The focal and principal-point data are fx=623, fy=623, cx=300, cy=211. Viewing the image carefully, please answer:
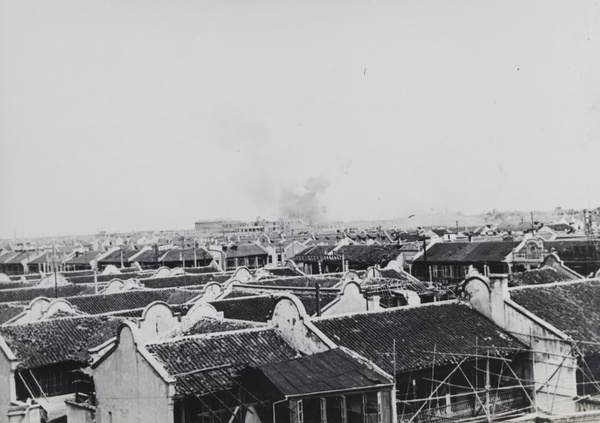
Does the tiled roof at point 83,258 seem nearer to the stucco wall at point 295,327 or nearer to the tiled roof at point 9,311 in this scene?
the tiled roof at point 9,311

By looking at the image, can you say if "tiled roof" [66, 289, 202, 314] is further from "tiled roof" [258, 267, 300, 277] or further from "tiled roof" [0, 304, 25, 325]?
"tiled roof" [258, 267, 300, 277]

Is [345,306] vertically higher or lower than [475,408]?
higher

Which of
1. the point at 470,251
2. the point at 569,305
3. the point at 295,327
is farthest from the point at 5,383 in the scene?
the point at 470,251

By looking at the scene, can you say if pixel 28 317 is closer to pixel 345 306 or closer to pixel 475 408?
pixel 345 306

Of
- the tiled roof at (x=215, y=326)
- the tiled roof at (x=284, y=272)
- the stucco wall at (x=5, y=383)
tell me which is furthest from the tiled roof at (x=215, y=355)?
the tiled roof at (x=284, y=272)

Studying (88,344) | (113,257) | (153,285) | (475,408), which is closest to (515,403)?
(475,408)

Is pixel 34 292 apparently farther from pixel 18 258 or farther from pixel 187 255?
pixel 18 258
